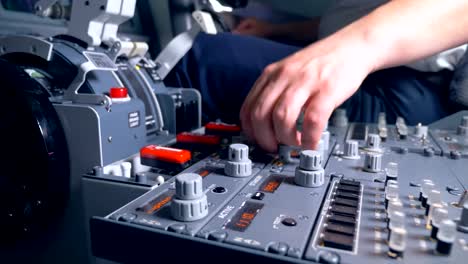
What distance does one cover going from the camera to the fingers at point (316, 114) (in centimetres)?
83

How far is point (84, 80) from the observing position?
935 millimetres

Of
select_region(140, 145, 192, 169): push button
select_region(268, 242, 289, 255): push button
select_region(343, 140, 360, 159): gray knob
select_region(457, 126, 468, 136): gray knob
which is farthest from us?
select_region(457, 126, 468, 136): gray knob

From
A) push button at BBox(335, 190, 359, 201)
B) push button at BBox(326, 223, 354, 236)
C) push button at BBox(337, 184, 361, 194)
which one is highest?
push button at BBox(337, 184, 361, 194)

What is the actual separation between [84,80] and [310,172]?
22.4 inches

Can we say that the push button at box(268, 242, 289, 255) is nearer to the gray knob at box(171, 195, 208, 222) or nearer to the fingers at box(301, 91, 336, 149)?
the gray knob at box(171, 195, 208, 222)

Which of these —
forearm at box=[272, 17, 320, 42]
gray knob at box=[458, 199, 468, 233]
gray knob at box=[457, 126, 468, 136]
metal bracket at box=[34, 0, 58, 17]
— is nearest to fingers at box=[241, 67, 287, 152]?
gray knob at box=[458, 199, 468, 233]

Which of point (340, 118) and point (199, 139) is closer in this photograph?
point (199, 139)

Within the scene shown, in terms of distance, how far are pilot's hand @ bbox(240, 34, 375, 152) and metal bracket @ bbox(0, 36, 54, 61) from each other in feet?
1.64

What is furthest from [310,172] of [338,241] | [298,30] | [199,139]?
[298,30]

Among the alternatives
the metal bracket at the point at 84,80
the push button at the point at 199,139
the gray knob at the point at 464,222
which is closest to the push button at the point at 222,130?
the push button at the point at 199,139

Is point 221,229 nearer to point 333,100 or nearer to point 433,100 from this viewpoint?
point 333,100

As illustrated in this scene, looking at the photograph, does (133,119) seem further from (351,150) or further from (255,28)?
(255,28)

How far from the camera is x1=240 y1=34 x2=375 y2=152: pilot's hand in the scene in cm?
85

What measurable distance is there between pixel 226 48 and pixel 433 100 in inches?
31.6
